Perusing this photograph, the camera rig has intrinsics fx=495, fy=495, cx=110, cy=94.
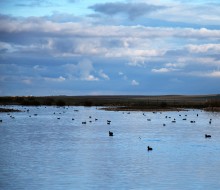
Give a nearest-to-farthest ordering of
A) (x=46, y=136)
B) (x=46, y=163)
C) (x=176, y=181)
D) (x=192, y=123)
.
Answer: (x=176, y=181) → (x=46, y=163) → (x=46, y=136) → (x=192, y=123)

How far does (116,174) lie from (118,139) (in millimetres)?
19990

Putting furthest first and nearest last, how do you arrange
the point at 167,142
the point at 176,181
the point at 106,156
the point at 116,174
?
the point at 167,142, the point at 106,156, the point at 116,174, the point at 176,181

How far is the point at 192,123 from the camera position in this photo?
71750mm

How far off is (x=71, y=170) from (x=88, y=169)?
3.30ft

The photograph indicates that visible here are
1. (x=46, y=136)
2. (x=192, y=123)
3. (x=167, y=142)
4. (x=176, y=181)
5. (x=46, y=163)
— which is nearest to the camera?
(x=176, y=181)

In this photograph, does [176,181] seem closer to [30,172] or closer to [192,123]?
[30,172]

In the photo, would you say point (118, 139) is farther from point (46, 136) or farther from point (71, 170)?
point (71, 170)

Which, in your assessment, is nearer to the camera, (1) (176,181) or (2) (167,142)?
(1) (176,181)

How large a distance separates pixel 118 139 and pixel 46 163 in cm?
1696

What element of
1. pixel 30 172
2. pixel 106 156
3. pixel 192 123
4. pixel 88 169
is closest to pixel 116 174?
pixel 88 169

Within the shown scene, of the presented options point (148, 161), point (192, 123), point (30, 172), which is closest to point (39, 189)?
point (30, 172)

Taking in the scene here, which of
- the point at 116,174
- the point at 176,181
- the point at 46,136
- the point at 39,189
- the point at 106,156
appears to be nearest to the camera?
the point at 39,189

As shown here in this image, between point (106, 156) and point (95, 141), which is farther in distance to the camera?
point (95, 141)

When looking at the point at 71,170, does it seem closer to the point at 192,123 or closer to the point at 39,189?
the point at 39,189
